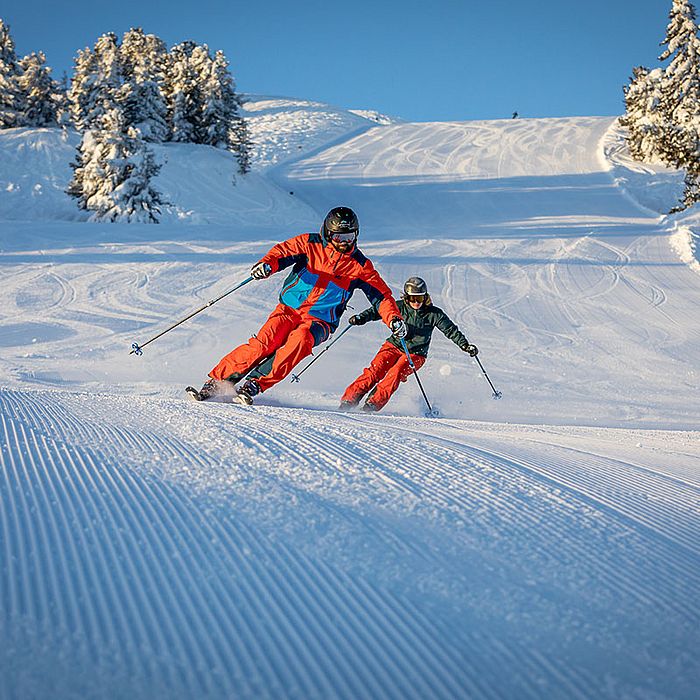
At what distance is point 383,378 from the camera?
738cm

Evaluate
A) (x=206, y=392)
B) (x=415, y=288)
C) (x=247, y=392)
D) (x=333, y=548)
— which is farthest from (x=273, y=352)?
(x=333, y=548)

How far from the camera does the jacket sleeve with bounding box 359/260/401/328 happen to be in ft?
21.9

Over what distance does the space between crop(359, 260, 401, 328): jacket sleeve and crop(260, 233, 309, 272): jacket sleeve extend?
63cm

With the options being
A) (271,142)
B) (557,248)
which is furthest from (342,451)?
(271,142)

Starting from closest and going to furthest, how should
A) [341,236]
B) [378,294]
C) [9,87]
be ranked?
1. [341,236]
2. [378,294]
3. [9,87]

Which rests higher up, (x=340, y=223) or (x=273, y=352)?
(x=340, y=223)

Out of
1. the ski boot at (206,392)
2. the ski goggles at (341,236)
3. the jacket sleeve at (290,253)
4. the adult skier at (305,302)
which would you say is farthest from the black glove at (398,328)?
the ski boot at (206,392)

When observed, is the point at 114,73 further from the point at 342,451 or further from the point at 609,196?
the point at 342,451

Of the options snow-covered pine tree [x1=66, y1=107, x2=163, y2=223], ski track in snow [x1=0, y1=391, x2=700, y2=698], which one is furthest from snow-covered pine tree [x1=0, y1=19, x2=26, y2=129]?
ski track in snow [x1=0, y1=391, x2=700, y2=698]

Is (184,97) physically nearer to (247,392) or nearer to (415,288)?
(415,288)

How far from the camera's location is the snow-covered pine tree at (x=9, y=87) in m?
35.3

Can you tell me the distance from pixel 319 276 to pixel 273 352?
883 mm

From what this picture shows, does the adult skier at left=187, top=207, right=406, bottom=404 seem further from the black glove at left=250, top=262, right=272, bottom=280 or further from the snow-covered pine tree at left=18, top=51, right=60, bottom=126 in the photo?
the snow-covered pine tree at left=18, top=51, right=60, bottom=126

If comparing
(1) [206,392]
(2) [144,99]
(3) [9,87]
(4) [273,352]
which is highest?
(3) [9,87]
